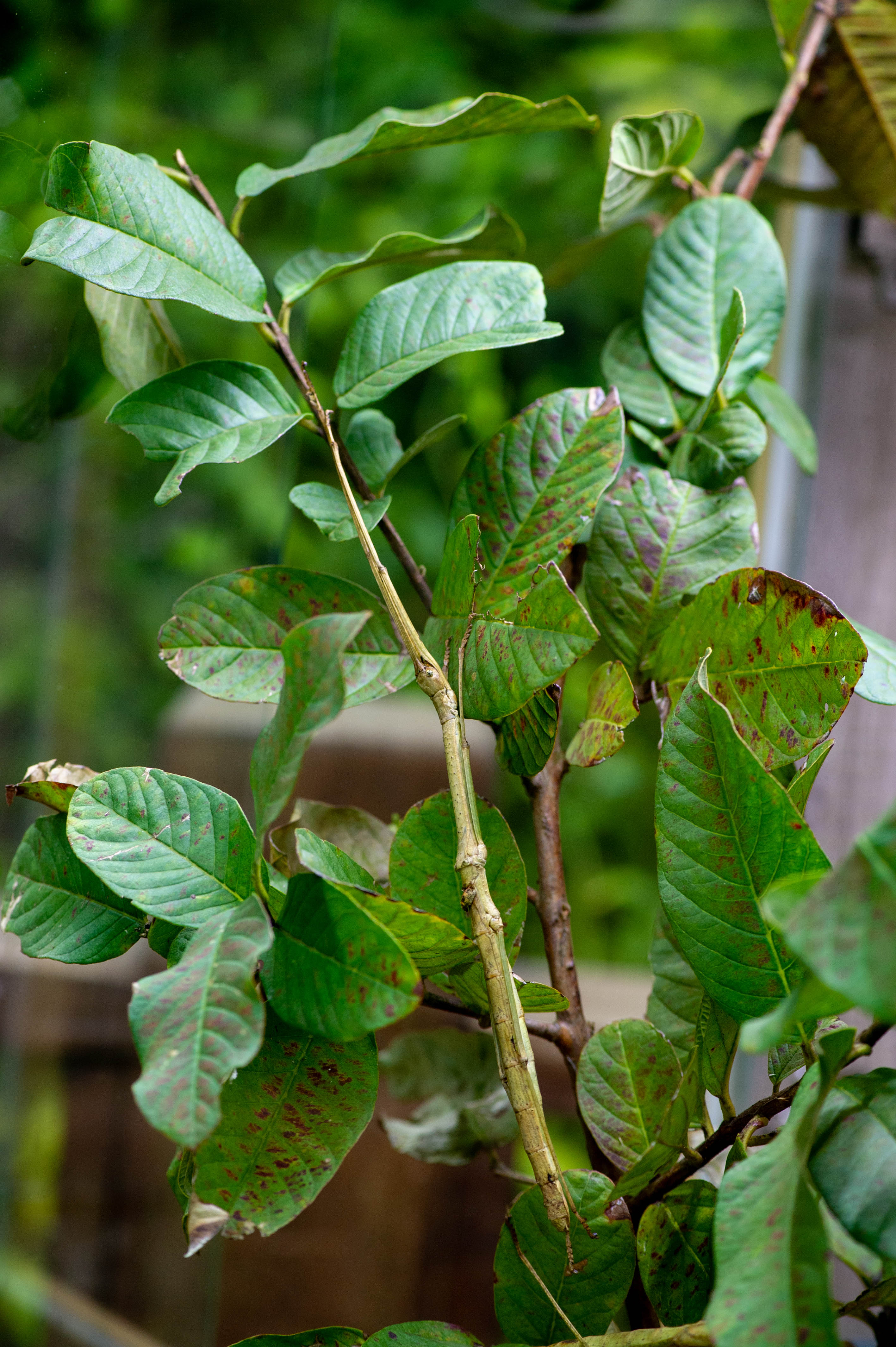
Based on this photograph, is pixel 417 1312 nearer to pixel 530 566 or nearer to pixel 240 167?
pixel 530 566

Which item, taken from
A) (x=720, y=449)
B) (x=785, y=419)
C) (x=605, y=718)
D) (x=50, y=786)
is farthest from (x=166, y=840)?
(x=785, y=419)

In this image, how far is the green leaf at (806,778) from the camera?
0.29 meters

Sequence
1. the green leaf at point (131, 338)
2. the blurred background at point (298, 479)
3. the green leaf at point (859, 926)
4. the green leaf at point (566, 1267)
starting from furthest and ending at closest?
1. the blurred background at point (298, 479)
2. the green leaf at point (131, 338)
3. the green leaf at point (566, 1267)
4. the green leaf at point (859, 926)

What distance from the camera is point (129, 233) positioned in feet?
1.03

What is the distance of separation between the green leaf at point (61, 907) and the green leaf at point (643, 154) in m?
0.35

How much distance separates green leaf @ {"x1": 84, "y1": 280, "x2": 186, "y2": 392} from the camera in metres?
0.39

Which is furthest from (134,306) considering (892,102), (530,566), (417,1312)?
(417,1312)

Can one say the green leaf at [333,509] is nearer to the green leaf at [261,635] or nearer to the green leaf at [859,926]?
the green leaf at [261,635]

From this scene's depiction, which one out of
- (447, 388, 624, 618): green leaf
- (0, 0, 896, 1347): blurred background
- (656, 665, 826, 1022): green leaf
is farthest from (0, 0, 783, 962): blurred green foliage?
(656, 665, 826, 1022): green leaf

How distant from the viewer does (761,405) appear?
468 millimetres

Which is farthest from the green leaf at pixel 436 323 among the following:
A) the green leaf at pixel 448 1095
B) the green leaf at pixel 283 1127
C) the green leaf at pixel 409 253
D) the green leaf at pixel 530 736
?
the green leaf at pixel 448 1095

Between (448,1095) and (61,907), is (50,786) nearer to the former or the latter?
(61,907)

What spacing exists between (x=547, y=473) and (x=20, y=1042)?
0.64 m

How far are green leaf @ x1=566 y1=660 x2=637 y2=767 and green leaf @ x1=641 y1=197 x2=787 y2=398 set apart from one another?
17 cm
